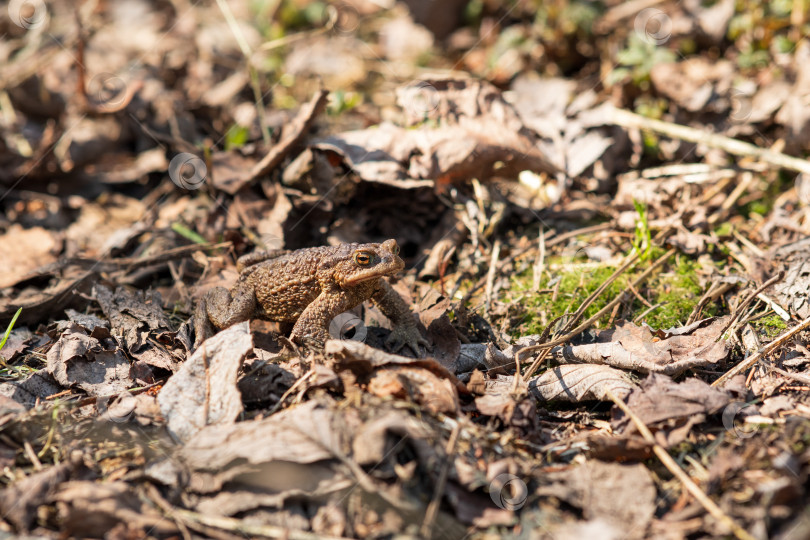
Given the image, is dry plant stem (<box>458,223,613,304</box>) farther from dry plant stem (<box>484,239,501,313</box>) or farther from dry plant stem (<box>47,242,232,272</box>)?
dry plant stem (<box>47,242,232,272</box>)

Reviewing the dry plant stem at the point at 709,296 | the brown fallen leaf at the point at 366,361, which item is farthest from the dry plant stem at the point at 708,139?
the brown fallen leaf at the point at 366,361

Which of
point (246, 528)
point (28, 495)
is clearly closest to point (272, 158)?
point (28, 495)

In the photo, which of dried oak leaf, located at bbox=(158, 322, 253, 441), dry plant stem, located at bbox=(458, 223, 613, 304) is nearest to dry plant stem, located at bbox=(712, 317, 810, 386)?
dry plant stem, located at bbox=(458, 223, 613, 304)

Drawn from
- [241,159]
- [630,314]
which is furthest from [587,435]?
[241,159]

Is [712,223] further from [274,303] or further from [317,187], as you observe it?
[274,303]

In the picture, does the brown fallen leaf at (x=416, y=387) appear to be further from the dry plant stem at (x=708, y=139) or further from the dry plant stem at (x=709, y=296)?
the dry plant stem at (x=708, y=139)

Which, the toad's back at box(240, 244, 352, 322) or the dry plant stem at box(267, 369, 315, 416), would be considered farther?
the toad's back at box(240, 244, 352, 322)
